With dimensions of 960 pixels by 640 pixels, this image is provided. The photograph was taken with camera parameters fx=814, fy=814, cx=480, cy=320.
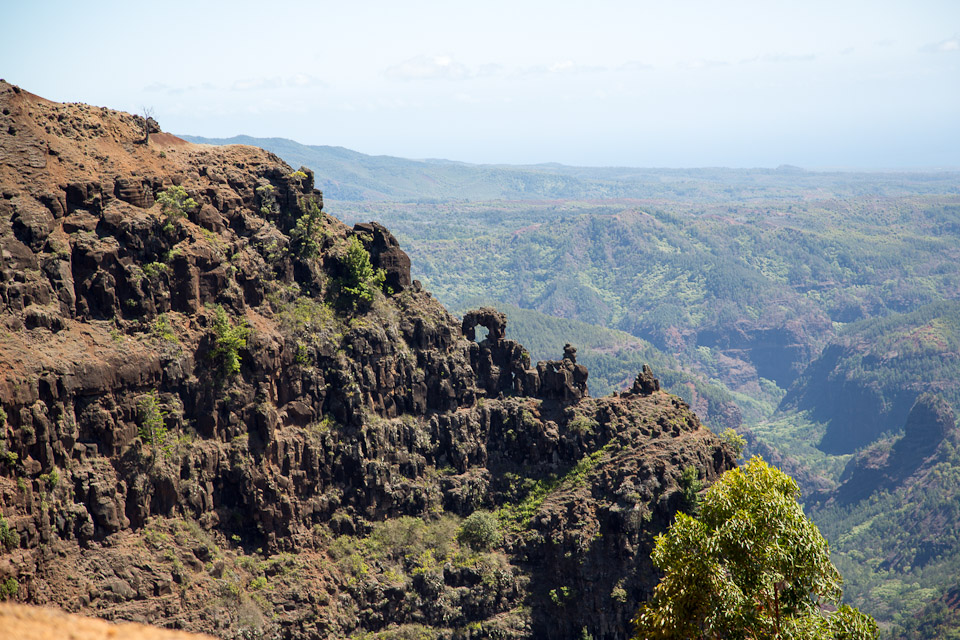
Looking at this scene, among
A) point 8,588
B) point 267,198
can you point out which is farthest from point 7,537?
point 267,198

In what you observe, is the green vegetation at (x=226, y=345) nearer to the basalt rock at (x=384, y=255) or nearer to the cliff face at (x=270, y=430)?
the cliff face at (x=270, y=430)

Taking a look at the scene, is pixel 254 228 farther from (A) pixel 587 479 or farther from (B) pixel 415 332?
(A) pixel 587 479

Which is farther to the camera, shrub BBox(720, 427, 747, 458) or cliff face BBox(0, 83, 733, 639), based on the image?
shrub BBox(720, 427, 747, 458)

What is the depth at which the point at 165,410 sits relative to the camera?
66562 mm

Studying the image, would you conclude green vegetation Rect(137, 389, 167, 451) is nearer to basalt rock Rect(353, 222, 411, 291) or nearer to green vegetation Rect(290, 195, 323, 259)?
green vegetation Rect(290, 195, 323, 259)

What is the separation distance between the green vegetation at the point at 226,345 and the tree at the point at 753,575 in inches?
1662

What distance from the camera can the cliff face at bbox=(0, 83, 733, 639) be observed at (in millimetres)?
60281

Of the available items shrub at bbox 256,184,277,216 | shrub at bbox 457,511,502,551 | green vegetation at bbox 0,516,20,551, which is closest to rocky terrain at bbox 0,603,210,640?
green vegetation at bbox 0,516,20,551

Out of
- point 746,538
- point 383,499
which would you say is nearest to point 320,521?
point 383,499

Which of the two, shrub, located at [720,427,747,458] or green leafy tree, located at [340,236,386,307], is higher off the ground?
green leafy tree, located at [340,236,386,307]

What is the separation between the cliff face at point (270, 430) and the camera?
60281mm

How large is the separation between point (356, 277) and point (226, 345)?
16343 mm

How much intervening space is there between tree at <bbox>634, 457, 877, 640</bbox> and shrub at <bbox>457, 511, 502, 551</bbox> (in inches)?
1460

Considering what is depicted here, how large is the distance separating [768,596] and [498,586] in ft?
132
